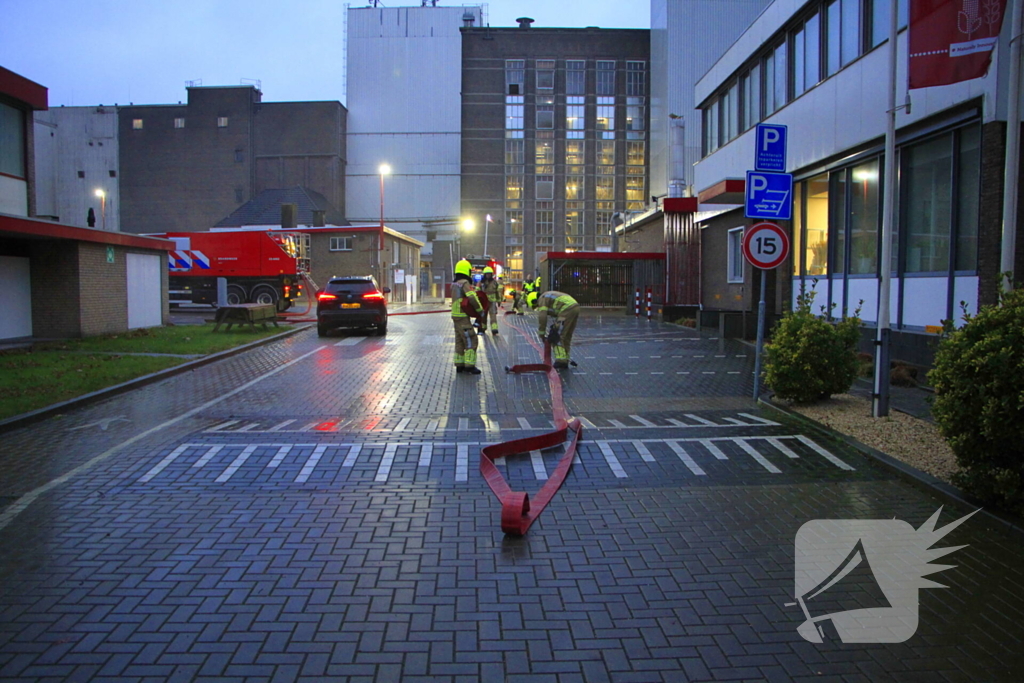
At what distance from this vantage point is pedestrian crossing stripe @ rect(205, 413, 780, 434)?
904 cm

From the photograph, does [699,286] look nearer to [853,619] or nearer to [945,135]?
[945,135]

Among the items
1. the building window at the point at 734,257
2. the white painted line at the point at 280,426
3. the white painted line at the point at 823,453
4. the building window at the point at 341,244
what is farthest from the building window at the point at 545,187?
the white painted line at the point at 823,453

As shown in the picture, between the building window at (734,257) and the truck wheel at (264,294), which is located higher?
the building window at (734,257)

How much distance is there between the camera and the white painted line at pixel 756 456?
7.22 metres

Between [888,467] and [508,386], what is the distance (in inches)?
255

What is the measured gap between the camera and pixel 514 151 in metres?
72.3

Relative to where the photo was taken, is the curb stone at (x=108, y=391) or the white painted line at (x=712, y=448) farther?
the curb stone at (x=108, y=391)

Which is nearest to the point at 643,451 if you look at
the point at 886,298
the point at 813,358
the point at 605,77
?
the point at 813,358

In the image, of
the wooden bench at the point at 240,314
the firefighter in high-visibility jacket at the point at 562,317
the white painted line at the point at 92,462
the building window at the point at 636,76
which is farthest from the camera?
the building window at the point at 636,76

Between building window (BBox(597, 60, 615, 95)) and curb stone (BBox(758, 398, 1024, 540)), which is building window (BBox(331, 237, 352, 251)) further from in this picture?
curb stone (BBox(758, 398, 1024, 540))

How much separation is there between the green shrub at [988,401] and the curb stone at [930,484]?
0.12 meters

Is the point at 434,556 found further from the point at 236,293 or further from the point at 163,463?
the point at 236,293

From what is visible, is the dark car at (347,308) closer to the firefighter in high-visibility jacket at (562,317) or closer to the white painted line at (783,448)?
the firefighter in high-visibility jacket at (562,317)

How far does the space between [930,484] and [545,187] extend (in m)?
68.3
